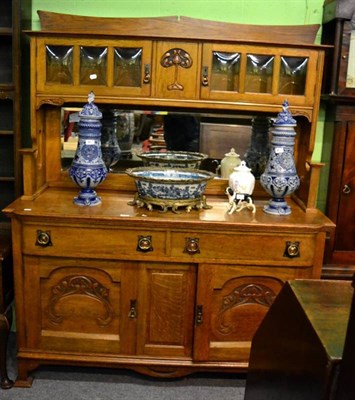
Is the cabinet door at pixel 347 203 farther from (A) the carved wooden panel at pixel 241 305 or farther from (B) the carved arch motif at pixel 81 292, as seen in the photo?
(B) the carved arch motif at pixel 81 292

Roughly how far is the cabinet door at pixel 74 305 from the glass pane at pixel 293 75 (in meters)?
1.18

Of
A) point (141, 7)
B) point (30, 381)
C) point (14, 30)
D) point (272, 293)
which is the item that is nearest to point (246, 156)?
point (272, 293)

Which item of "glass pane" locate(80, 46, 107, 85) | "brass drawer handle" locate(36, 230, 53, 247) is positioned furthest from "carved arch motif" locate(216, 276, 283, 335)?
"glass pane" locate(80, 46, 107, 85)

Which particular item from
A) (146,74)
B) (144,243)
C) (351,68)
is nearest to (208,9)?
(146,74)

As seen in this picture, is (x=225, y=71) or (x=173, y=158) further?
(x=173, y=158)

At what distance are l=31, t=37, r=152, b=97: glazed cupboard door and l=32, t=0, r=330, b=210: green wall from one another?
333 mm

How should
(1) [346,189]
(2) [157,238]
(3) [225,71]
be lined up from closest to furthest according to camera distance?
(2) [157,238] < (3) [225,71] < (1) [346,189]

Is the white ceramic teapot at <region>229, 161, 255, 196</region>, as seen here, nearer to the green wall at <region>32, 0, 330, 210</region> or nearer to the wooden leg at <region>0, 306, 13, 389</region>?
the green wall at <region>32, 0, 330, 210</region>

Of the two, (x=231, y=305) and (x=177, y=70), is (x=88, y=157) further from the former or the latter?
(x=231, y=305)

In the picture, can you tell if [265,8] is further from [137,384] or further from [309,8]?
[137,384]

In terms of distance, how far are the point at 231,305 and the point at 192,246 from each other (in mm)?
358

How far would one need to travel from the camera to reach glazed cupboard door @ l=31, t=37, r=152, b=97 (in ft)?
8.36

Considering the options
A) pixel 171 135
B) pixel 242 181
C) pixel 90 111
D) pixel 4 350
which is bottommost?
pixel 4 350

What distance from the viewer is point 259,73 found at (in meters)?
2.62
